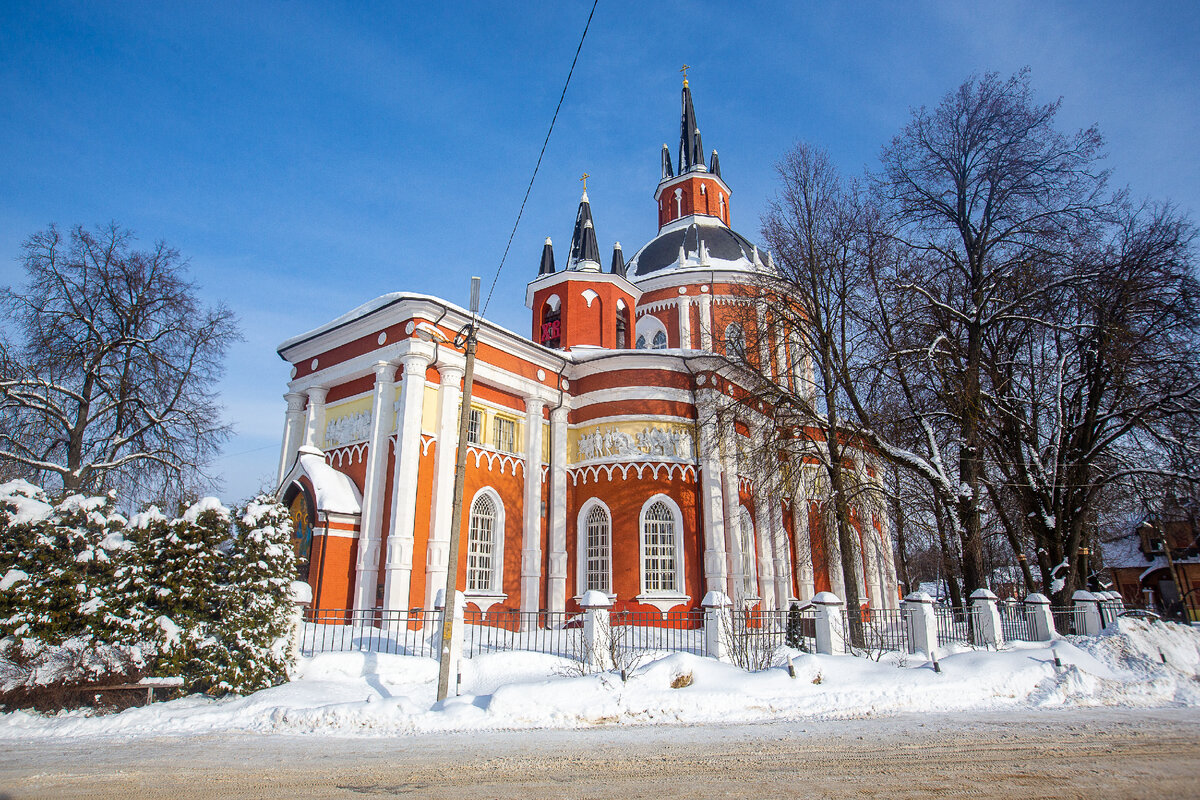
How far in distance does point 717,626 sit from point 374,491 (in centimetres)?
911

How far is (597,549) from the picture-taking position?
805 inches

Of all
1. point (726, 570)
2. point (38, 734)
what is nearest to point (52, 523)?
point (38, 734)

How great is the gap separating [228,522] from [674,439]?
13.2 meters

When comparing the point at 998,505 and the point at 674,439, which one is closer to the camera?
the point at 998,505

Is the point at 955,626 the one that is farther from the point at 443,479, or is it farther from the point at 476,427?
the point at 476,427

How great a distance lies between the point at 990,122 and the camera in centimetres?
1739

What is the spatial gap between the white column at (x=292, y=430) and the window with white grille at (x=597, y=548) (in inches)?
348

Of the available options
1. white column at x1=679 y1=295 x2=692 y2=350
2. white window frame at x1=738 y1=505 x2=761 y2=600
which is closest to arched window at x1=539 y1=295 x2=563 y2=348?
white column at x1=679 y1=295 x2=692 y2=350

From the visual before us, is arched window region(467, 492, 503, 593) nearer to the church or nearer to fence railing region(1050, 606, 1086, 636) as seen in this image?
the church

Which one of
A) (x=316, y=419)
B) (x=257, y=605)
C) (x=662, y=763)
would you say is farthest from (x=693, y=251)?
(x=662, y=763)

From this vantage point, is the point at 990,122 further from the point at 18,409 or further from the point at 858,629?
the point at 18,409

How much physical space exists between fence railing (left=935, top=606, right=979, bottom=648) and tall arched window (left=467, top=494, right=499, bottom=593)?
10.9 m

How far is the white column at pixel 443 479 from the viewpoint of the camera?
16219 millimetres

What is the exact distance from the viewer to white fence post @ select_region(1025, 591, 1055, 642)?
48.5 ft
